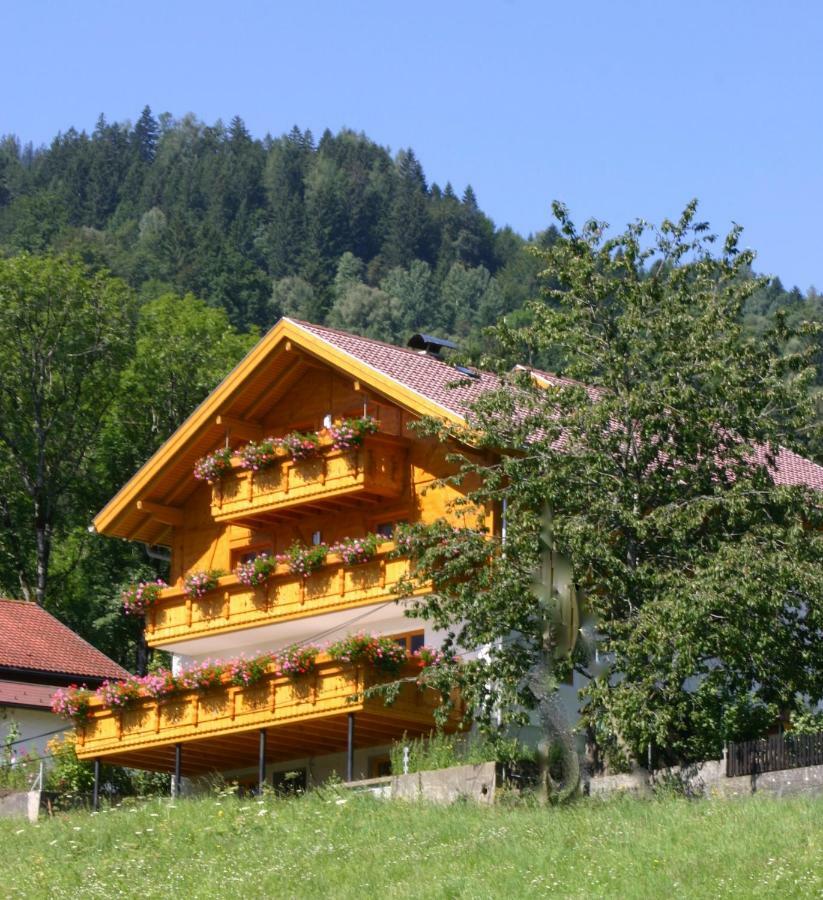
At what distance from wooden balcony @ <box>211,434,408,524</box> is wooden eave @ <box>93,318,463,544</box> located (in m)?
1.26

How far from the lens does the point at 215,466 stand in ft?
125

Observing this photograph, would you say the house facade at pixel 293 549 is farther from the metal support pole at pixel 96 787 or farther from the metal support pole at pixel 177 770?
the metal support pole at pixel 96 787

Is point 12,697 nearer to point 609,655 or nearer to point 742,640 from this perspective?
point 609,655

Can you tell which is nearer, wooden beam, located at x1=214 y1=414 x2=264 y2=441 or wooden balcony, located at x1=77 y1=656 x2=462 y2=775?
wooden balcony, located at x1=77 y1=656 x2=462 y2=775

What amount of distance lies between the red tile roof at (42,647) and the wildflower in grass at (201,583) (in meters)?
7.86

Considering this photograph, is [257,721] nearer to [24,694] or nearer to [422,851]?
[422,851]

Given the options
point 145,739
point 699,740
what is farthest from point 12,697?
point 699,740

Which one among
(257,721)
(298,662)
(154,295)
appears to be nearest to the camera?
(298,662)

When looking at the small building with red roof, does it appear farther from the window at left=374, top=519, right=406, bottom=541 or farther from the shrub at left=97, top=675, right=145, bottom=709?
the window at left=374, top=519, right=406, bottom=541

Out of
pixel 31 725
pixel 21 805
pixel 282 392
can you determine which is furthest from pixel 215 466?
pixel 31 725

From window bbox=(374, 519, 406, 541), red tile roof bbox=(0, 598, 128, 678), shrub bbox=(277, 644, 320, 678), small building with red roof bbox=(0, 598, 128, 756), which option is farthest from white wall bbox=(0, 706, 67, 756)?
shrub bbox=(277, 644, 320, 678)

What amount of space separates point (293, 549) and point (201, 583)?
2.70 m

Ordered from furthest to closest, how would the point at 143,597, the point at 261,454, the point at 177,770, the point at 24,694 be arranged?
the point at 24,694 → the point at 143,597 → the point at 261,454 → the point at 177,770

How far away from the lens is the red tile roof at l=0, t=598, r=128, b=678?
4497 cm
